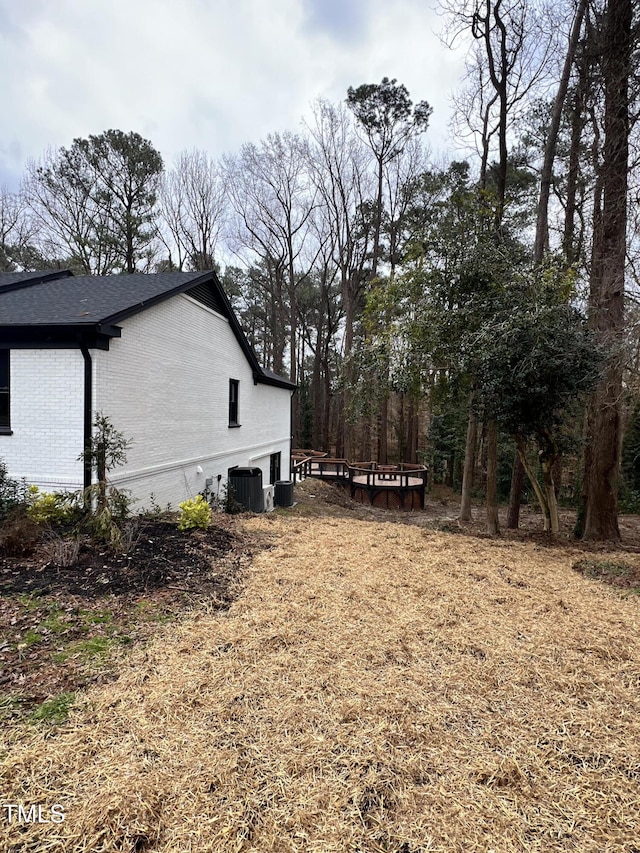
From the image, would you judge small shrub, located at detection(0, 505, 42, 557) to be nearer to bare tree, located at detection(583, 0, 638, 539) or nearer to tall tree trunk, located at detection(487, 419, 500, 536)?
bare tree, located at detection(583, 0, 638, 539)

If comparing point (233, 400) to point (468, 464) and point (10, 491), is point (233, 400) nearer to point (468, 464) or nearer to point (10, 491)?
point (10, 491)

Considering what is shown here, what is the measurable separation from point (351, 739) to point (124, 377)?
20.0 ft

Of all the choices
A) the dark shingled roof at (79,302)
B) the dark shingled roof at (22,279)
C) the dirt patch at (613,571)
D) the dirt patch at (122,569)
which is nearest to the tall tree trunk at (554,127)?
the dirt patch at (613,571)

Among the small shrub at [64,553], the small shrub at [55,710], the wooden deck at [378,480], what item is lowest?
the wooden deck at [378,480]

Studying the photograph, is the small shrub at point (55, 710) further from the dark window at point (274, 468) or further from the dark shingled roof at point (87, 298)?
the dark window at point (274, 468)

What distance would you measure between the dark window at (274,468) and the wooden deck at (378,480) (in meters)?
1.58

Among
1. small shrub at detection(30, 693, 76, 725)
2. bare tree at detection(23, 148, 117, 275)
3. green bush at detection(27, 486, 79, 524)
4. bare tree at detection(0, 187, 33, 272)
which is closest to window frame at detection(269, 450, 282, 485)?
green bush at detection(27, 486, 79, 524)

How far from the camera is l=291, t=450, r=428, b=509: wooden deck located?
15750 millimetres

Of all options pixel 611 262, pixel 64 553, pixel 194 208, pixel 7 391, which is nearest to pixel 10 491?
pixel 7 391

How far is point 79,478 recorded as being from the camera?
6078mm

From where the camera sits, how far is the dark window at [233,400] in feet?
37.6

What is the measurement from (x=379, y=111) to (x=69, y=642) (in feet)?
66.8

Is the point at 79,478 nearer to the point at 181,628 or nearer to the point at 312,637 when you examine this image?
the point at 181,628

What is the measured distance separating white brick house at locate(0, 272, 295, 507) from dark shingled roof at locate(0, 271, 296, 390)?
2 cm
